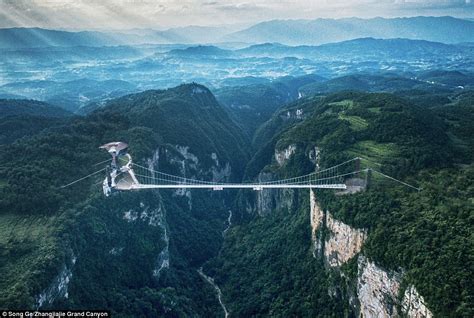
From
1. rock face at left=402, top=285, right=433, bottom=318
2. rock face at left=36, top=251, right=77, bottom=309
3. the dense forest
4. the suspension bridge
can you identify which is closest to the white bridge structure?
the suspension bridge

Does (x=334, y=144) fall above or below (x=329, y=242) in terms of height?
above

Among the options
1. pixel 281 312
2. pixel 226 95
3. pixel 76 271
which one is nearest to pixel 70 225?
pixel 76 271

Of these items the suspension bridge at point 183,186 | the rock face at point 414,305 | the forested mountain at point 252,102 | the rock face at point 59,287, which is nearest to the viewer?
the rock face at point 414,305

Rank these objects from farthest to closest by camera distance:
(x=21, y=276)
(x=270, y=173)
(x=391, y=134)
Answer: (x=270, y=173) < (x=391, y=134) < (x=21, y=276)

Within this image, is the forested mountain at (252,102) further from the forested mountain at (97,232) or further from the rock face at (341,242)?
the rock face at (341,242)

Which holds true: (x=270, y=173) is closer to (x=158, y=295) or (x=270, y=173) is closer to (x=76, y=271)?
(x=158, y=295)

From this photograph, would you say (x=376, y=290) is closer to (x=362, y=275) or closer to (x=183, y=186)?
(x=362, y=275)

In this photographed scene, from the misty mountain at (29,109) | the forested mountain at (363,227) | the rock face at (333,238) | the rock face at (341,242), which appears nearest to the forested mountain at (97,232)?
the forested mountain at (363,227)
